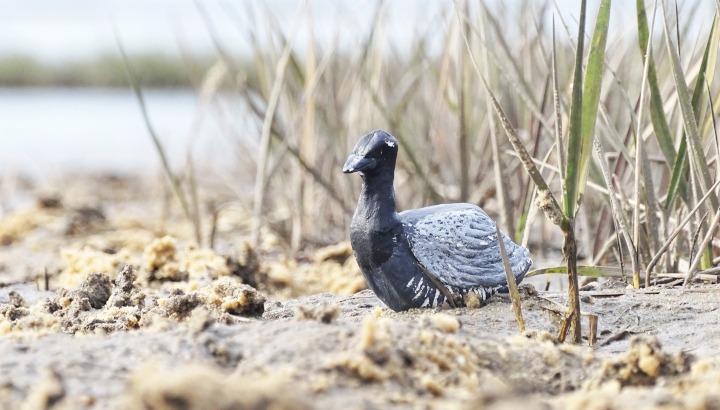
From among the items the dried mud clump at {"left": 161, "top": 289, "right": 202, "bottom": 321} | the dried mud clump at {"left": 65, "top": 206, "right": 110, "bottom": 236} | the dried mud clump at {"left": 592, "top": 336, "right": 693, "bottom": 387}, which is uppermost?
the dried mud clump at {"left": 65, "top": 206, "right": 110, "bottom": 236}

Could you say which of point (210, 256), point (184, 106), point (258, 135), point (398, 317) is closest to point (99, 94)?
point (184, 106)

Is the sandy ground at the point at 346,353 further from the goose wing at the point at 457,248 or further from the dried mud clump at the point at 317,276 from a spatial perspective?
the dried mud clump at the point at 317,276

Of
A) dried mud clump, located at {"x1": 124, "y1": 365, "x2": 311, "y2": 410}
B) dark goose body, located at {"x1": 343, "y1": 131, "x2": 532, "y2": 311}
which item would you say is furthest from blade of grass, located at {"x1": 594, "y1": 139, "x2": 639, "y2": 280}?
dried mud clump, located at {"x1": 124, "y1": 365, "x2": 311, "y2": 410}

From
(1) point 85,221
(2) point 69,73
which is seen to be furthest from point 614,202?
(2) point 69,73

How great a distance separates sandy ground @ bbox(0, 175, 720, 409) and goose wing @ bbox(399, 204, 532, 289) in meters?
0.09

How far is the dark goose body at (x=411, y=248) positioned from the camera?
2.14m

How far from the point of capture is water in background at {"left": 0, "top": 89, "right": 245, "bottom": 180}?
7.99 m

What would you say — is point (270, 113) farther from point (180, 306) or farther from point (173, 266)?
point (180, 306)

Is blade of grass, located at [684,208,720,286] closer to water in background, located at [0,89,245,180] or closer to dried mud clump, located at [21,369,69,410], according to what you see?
dried mud clump, located at [21,369,69,410]

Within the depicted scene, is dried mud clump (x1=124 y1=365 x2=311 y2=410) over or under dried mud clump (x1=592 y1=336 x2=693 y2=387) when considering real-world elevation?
over

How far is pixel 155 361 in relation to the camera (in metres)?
1.45

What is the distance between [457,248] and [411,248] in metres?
0.14

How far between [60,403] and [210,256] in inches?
74.1

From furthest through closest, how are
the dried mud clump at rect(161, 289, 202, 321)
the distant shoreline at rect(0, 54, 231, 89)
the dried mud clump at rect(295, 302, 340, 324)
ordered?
the distant shoreline at rect(0, 54, 231, 89) → the dried mud clump at rect(161, 289, 202, 321) → the dried mud clump at rect(295, 302, 340, 324)
